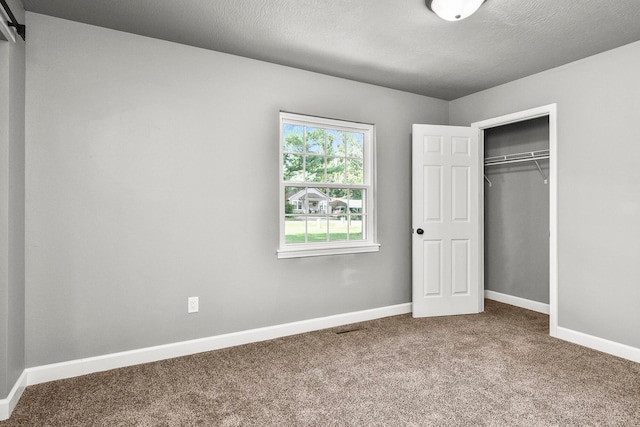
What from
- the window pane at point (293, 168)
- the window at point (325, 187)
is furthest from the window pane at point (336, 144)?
the window pane at point (293, 168)

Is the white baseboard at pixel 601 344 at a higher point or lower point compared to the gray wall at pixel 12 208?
lower

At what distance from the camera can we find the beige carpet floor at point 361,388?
2.05 metres

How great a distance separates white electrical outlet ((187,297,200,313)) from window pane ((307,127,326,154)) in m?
1.76

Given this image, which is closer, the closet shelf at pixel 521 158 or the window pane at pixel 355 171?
the window pane at pixel 355 171

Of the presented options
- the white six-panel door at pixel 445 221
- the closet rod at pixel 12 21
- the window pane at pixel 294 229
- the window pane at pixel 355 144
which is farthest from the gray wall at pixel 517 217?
the closet rod at pixel 12 21

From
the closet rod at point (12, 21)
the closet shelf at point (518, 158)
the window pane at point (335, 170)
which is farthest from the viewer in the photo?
the closet shelf at point (518, 158)

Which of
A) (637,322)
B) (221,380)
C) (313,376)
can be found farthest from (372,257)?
(637,322)

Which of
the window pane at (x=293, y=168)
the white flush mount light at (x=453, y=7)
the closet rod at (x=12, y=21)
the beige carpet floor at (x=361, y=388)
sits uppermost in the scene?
the white flush mount light at (x=453, y=7)

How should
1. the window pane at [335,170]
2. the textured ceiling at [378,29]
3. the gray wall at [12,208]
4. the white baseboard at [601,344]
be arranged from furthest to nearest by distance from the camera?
the window pane at [335,170] < the white baseboard at [601,344] < the textured ceiling at [378,29] < the gray wall at [12,208]

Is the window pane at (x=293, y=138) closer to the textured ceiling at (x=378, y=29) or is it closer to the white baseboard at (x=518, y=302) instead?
the textured ceiling at (x=378, y=29)

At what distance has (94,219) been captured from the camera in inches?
105

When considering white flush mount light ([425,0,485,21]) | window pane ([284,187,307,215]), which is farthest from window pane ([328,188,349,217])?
white flush mount light ([425,0,485,21])

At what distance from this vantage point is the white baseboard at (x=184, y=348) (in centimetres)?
253

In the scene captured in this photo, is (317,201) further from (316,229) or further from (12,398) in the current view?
(12,398)
